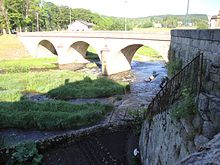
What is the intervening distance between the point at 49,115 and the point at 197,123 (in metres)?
13.4

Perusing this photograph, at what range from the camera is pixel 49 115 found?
701 inches

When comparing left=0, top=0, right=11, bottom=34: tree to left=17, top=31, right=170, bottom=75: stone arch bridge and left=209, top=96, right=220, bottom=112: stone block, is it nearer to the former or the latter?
left=17, top=31, right=170, bottom=75: stone arch bridge

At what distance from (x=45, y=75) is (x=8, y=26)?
33255 mm

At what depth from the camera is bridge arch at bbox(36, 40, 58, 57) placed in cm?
5503

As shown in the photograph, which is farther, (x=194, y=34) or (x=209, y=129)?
(x=194, y=34)

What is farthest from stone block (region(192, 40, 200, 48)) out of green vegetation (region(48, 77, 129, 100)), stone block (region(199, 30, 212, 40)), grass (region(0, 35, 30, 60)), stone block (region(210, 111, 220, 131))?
grass (region(0, 35, 30, 60))

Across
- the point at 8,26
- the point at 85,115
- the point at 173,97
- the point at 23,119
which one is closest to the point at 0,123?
the point at 23,119

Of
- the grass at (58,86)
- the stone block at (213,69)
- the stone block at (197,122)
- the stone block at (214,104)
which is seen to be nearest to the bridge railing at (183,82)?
the stone block at (213,69)

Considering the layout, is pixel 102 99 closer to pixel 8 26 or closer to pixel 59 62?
pixel 59 62

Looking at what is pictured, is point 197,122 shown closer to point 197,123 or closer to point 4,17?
point 197,123

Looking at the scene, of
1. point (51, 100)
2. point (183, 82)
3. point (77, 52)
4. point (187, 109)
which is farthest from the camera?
point (77, 52)

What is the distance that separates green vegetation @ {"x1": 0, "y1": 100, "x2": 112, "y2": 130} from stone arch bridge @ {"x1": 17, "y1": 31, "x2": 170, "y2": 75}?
12.7m

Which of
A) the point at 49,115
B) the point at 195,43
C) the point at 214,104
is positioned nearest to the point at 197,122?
the point at 214,104

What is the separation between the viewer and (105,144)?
48.9 feet
